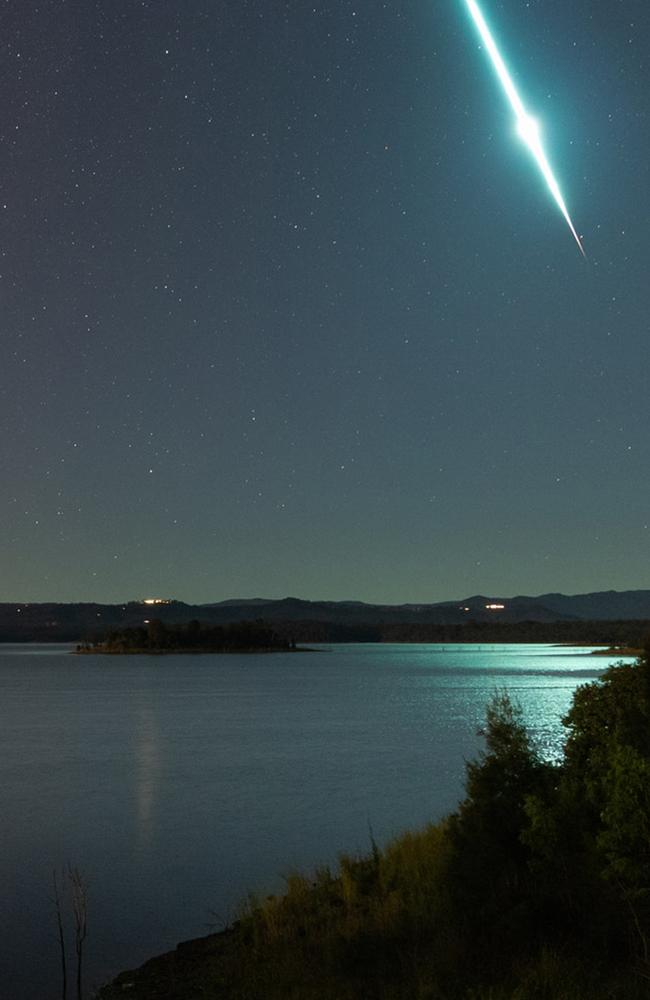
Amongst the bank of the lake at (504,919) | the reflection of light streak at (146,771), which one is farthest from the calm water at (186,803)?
the bank of the lake at (504,919)

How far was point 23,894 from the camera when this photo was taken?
66.6ft

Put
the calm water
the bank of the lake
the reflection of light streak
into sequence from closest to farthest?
the bank of the lake
the calm water
the reflection of light streak

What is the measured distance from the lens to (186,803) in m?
33.4

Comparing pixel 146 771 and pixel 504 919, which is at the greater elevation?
pixel 504 919

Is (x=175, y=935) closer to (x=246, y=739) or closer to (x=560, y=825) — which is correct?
(x=560, y=825)

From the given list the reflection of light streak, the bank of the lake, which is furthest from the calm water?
the bank of the lake

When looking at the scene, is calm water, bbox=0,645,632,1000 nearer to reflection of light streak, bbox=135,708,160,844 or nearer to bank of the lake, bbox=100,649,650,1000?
reflection of light streak, bbox=135,708,160,844

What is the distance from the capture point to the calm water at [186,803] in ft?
61.4

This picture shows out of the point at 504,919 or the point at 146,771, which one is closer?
the point at 504,919

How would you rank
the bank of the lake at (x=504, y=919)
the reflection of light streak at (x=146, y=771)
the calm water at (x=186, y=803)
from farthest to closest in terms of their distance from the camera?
the reflection of light streak at (x=146, y=771) < the calm water at (x=186, y=803) < the bank of the lake at (x=504, y=919)

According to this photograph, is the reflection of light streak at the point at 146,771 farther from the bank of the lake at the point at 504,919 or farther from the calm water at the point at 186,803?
the bank of the lake at the point at 504,919

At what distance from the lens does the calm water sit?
18703mm

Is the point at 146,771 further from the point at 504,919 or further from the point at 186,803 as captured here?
the point at 504,919

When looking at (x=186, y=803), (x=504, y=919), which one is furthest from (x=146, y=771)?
(x=504, y=919)
